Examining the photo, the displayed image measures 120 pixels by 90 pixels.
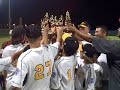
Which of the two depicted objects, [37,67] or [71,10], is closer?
[37,67]

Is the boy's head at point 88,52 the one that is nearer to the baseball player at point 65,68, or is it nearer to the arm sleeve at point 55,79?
the baseball player at point 65,68

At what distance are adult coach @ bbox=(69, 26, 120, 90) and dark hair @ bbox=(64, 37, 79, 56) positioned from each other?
1.09 feet

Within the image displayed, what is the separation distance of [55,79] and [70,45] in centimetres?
43

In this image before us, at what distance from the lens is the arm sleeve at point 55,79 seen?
12.9ft

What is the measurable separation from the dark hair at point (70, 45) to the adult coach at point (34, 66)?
30 centimetres

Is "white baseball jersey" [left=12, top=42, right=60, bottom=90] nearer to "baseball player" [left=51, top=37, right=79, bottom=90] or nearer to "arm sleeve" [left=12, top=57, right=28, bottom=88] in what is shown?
"arm sleeve" [left=12, top=57, right=28, bottom=88]

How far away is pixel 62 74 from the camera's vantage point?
13.0 ft

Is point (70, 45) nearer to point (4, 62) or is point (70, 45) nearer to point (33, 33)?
point (33, 33)

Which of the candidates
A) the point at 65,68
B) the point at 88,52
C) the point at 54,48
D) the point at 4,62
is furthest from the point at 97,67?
the point at 4,62

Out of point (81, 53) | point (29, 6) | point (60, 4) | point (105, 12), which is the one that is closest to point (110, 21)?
point (105, 12)

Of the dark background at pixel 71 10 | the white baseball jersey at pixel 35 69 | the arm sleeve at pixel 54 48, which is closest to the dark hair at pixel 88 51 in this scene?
the arm sleeve at pixel 54 48

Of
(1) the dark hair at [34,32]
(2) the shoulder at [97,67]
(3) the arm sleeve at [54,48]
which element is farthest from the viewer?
(2) the shoulder at [97,67]

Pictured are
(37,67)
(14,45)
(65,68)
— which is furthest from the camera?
(14,45)

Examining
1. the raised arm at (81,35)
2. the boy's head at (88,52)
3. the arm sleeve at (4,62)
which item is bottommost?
the arm sleeve at (4,62)
